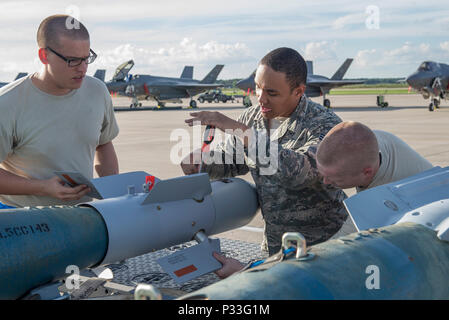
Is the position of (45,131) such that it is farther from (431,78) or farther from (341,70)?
(341,70)

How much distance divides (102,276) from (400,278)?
1.58 meters

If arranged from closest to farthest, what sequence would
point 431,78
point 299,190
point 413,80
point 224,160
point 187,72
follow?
1. point 299,190
2. point 224,160
3. point 431,78
4. point 413,80
5. point 187,72

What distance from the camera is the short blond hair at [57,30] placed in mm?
3049

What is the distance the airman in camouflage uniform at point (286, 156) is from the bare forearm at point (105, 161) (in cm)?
75

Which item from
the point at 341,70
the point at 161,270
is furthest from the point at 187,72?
the point at 161,270

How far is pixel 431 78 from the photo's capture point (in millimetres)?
23266

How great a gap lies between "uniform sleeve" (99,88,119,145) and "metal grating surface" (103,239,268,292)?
3.59 feet

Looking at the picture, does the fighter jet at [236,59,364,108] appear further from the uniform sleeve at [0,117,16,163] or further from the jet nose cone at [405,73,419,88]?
the uniform sleeve at [0,117,16,163]

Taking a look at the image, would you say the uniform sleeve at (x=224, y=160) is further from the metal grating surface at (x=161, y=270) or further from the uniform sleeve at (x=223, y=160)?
the metal grating surface at (x=161, y=270)

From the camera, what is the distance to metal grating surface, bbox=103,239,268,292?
377cm

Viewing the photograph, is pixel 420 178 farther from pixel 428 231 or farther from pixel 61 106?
pixel 61 106

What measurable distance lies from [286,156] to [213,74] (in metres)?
39.5
